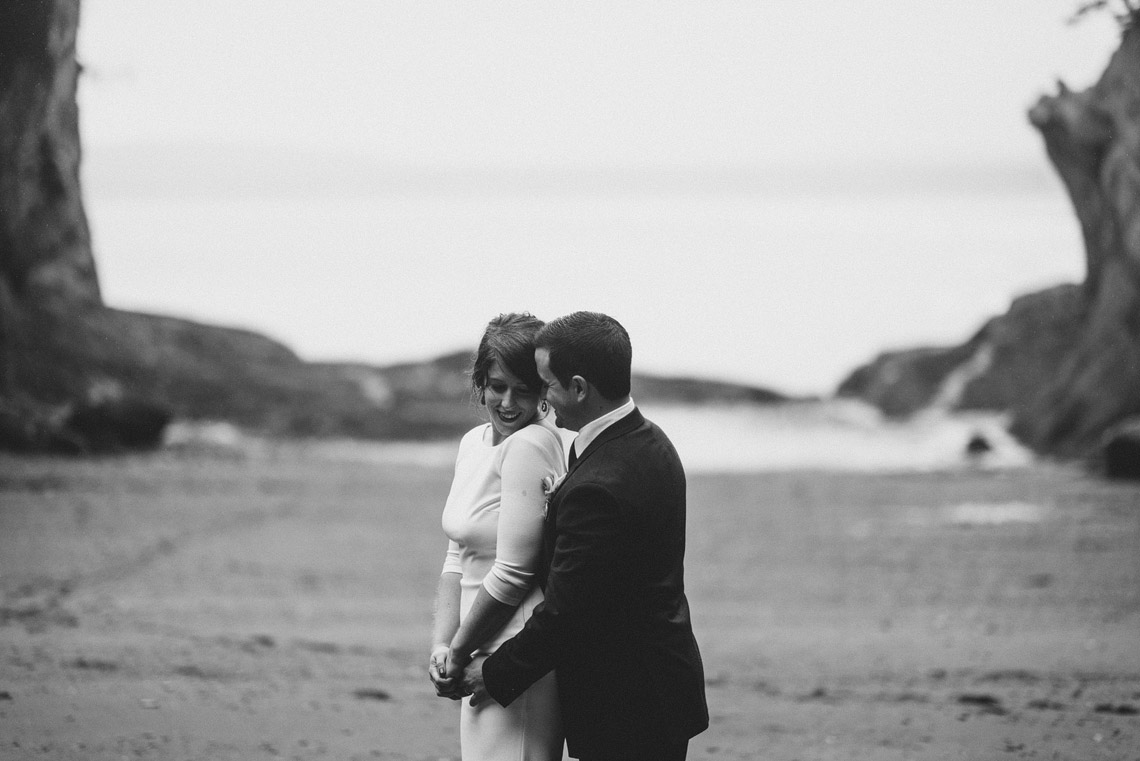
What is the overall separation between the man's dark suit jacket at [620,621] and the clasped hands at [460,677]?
7 cm

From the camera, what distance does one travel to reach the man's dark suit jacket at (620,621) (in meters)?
3.04

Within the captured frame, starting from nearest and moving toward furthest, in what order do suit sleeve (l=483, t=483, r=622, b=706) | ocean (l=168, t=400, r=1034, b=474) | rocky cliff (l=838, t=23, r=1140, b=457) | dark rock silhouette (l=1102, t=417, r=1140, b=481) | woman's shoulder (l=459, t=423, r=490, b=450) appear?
suit sleeve (l=483, t=483, r=622, b=706)
woman's shoulder (l=459, t=423, r=490, b=450)
dark rock silhouette (l=1102, t=417, r=1140, b=481)
rocky cliff (l=838, t=23, r=1140, b=457)
ocean (l=168, t=400, r=1034, b=474)

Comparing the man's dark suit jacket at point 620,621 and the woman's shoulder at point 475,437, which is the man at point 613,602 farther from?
the woman's shoulder at point 475,437

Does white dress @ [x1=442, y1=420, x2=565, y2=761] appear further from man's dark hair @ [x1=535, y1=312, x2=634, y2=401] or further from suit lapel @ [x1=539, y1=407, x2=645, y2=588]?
man's dark hair @ [x1=535, y1=312, x2=634, y2=401]

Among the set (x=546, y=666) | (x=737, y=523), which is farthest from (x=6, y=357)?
(x=546, y=666)

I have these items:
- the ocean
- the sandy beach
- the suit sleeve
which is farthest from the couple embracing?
the ocean

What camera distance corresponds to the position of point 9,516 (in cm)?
1450

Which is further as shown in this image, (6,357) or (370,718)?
(6,357)

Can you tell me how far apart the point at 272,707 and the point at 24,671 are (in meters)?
1.46

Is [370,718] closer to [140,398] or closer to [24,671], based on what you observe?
[24,671]

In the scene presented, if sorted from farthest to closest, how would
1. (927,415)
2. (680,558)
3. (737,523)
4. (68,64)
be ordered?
(927,415)
(737,523)
(68,64)
(680,558)

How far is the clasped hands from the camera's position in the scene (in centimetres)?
322

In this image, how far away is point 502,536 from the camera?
3.17 metres

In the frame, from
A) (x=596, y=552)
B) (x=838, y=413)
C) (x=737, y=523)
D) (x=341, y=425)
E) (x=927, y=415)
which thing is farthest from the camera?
(x=838, y=413)
